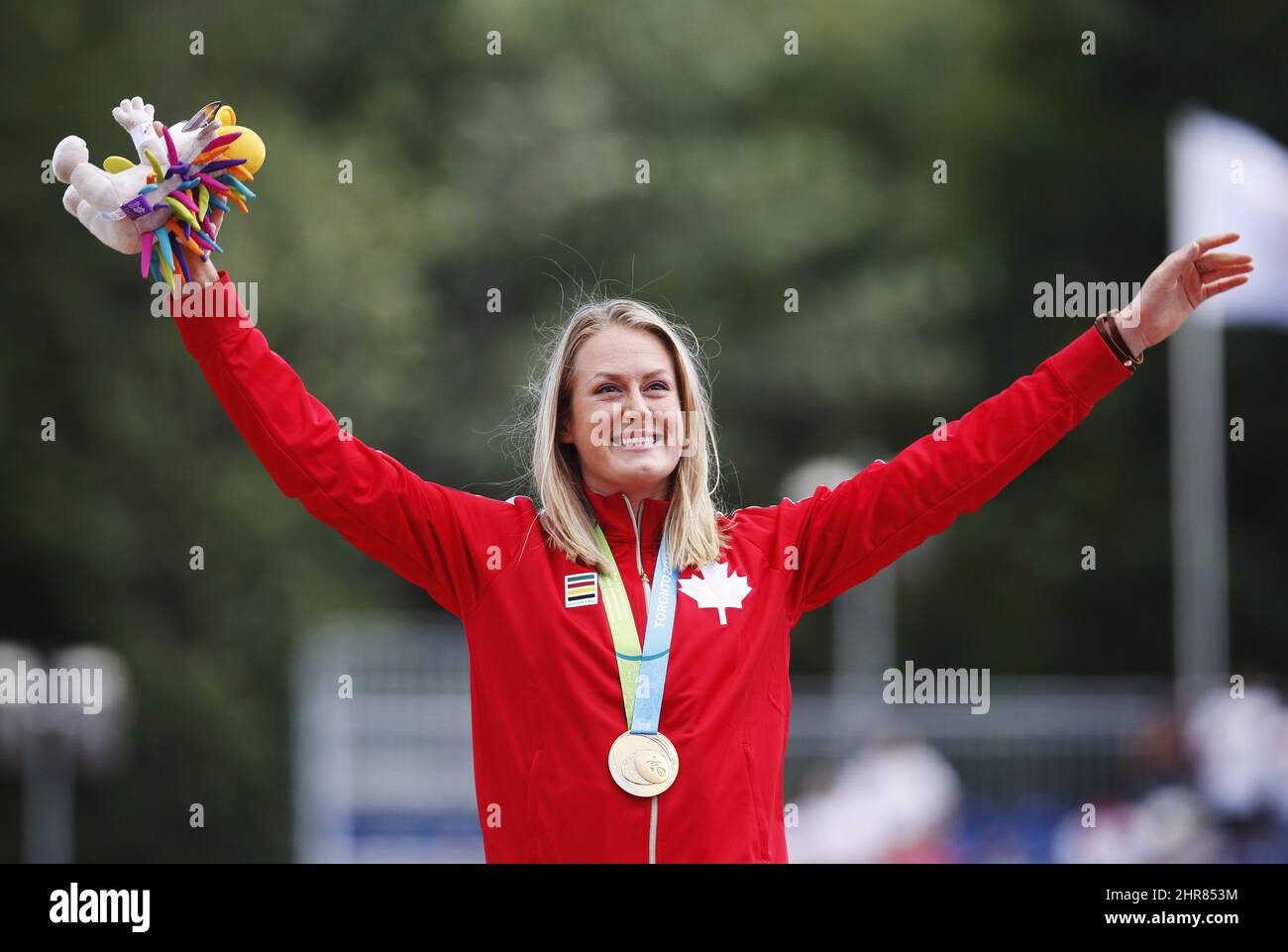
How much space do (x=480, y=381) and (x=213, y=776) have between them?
17.6ft

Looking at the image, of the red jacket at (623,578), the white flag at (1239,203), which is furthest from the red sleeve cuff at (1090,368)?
the white flag at (1239,203)

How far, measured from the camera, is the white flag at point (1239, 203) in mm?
12469

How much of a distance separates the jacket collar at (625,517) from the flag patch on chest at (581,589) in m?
0.14

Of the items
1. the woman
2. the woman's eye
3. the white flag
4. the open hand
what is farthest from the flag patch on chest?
the white flag

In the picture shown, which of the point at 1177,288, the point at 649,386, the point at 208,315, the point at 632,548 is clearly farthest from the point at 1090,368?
the point at 208,315

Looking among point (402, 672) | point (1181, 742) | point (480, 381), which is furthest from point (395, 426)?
point (1181, 742)

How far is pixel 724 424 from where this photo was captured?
874 inches

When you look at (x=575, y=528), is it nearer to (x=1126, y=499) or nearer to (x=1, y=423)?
(x=1, y=423)

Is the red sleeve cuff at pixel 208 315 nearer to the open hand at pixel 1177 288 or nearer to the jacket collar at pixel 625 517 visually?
the jacket collar at pixel 625 517

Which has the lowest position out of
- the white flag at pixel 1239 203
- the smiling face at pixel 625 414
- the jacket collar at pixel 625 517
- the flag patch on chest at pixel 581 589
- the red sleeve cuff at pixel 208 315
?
the flag patch on chest at pixel 581 589

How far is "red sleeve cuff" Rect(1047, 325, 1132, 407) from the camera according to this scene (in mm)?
3965

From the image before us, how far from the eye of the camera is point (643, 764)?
3686 millimetres

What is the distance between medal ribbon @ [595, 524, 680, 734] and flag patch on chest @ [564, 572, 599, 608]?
2 cm

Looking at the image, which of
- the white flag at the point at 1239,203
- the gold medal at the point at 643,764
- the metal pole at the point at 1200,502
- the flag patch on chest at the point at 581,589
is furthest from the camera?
the metal pole at the point at 1200,502
